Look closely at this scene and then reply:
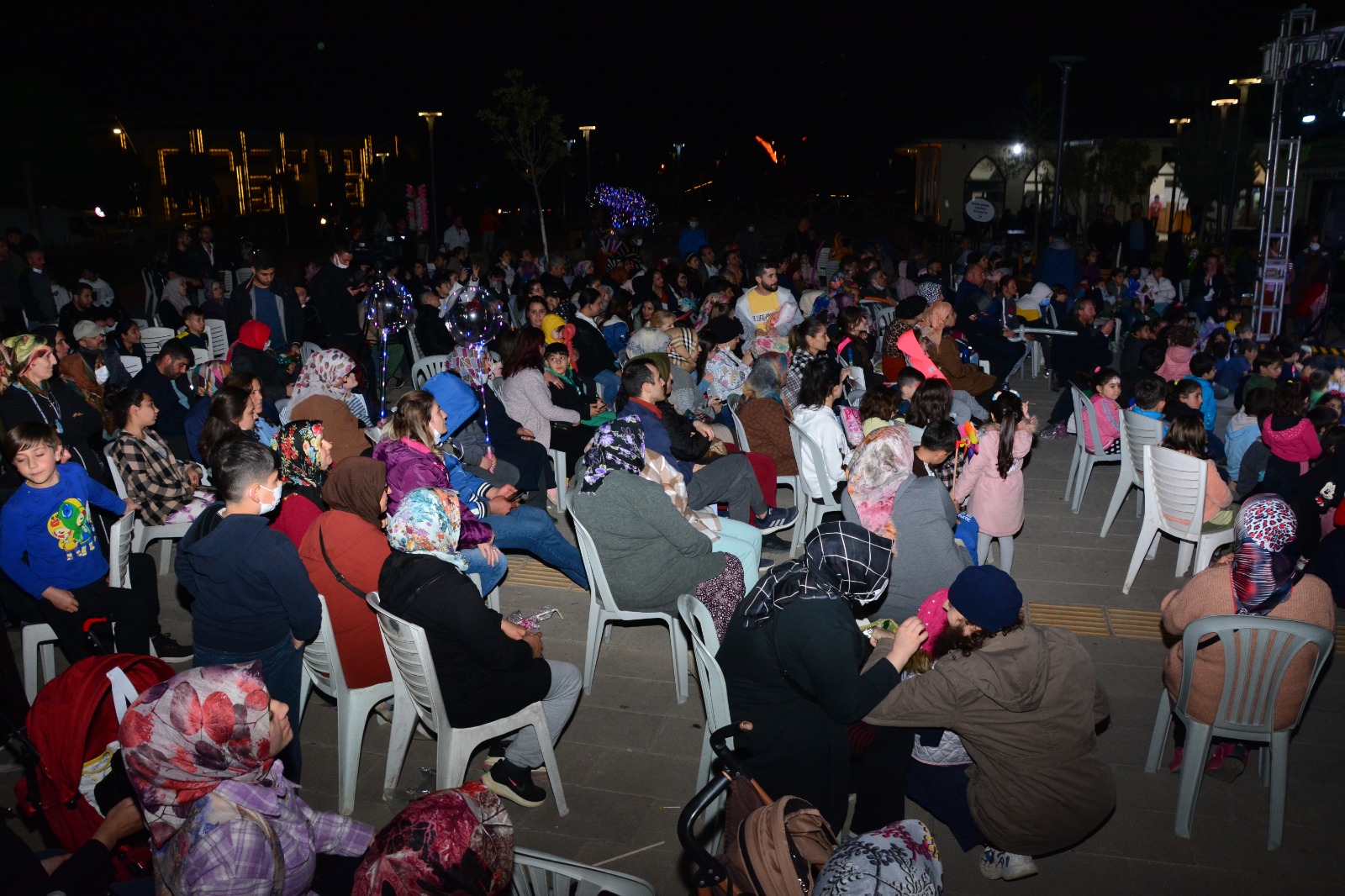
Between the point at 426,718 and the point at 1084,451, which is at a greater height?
the point at 1084,451

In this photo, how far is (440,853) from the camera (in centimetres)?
216

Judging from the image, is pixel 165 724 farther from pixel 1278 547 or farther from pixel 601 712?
pixel 1278 547

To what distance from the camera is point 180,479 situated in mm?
5516

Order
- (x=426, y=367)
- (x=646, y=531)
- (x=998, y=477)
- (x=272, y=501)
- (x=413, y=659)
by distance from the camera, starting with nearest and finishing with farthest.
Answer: (x=413, y=659) → (x=272, y=501) → (x=646, y=531) → (x=998, y=477) → (x=426, y=367)

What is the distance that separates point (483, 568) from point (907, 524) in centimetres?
198

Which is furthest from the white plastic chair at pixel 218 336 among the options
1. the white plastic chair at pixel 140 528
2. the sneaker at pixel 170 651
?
the sneaker at pixel 170 651

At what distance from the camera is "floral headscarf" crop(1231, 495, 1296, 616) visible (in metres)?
3.61

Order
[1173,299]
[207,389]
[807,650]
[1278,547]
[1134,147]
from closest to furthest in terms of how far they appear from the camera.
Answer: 1. [807,650]
2. [1278,547]
3. [207,389]
4. [1173,299]
5. [1134,147]

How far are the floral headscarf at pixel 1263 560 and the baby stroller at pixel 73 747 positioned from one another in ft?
12.5

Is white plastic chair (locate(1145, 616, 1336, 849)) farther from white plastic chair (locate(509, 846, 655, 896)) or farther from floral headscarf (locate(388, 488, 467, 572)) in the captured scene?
floral headscarf (locate(388, 488, 467, 572))

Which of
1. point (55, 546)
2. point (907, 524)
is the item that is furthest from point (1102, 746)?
point (55, 546)

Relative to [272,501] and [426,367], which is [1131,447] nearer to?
[272,501]

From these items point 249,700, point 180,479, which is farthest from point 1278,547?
point 180,479

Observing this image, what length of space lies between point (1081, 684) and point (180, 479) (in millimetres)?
4821
